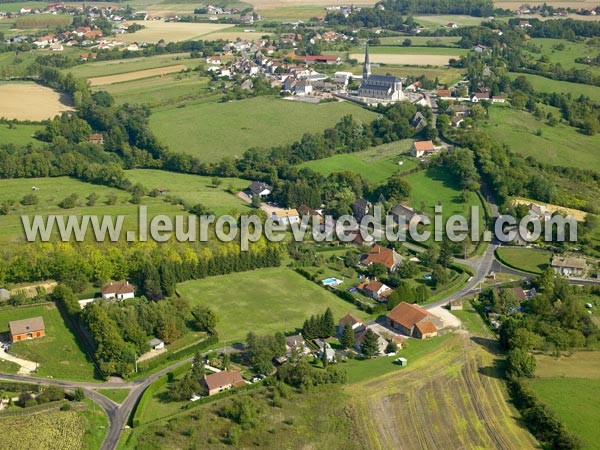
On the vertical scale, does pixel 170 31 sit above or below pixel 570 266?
above

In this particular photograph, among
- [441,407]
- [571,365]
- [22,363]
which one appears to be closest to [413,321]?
[441,407]

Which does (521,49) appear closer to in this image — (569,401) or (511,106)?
(511,106)

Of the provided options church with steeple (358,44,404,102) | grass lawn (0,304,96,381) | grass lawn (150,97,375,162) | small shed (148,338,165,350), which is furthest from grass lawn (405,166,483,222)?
grass lawn (0,304,96,381)

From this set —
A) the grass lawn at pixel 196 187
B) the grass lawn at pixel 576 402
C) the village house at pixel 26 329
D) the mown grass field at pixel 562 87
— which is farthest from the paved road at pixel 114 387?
A: the mown grass field at pixel 562 87

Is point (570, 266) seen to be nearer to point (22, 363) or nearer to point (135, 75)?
point (22, 363)

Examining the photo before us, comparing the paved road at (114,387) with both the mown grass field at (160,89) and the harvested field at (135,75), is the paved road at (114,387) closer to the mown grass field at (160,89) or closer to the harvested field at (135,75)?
the mown grass field at (160,89)

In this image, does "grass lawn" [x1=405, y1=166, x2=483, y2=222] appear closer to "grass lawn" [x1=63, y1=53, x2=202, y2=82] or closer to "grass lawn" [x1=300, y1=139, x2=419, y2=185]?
"grass lawn" [x1=300, y1=139, x2=419, y2=185]

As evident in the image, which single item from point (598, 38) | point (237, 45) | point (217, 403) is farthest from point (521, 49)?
point (217, 403)
